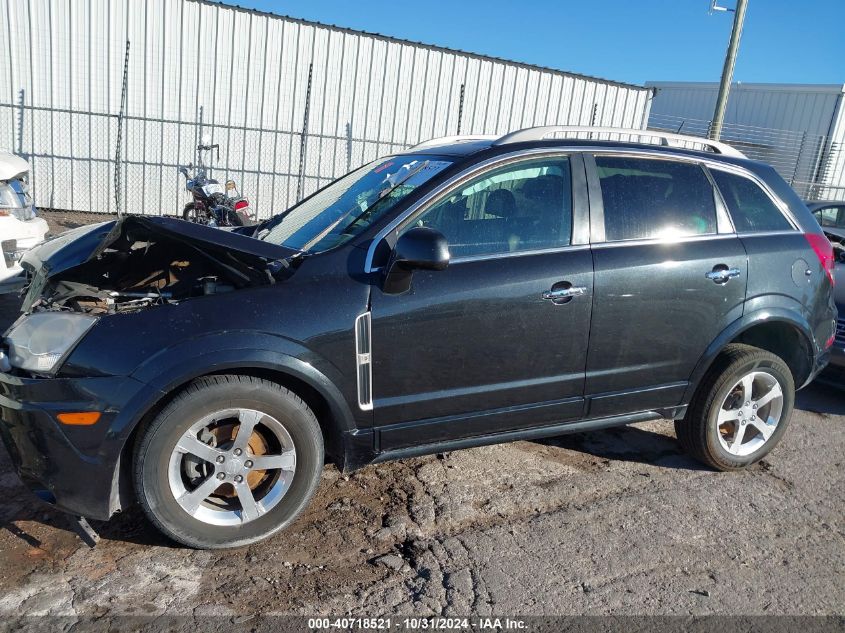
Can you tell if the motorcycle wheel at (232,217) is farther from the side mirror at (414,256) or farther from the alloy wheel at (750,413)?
the alloy wheel at (750,413)

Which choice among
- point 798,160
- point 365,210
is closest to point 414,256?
point 365,210

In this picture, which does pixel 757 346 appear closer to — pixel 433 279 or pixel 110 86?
pixel 433 279

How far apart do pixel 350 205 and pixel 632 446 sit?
2.41m

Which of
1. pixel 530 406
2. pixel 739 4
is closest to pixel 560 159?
pixel 530 406

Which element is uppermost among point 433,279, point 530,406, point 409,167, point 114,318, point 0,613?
point 409,167

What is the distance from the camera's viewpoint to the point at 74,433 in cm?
265

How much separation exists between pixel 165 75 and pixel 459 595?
11973 millimetres

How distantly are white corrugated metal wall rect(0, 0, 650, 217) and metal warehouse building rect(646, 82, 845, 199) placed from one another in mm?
7472

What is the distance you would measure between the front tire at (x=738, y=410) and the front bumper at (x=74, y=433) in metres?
3.00

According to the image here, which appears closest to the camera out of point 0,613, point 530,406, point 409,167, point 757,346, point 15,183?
point 0,613

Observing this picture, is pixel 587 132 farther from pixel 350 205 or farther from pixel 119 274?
pixel 119 274

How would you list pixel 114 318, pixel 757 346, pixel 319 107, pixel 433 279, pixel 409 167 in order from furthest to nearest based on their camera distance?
1. pixel 319 107
2. pixel 757 346
3. pixel 409 167
4. pixel 433 279
5. pixel 114 318

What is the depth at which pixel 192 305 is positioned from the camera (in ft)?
9.18

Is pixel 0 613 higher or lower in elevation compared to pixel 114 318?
lower
